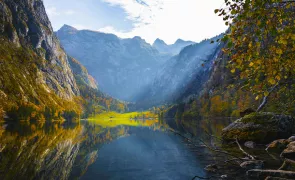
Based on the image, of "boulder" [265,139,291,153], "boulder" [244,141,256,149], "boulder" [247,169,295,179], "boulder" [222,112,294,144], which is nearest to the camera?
"boulder" [247,169,295,179]

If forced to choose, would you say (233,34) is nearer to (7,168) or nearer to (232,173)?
(232,173)

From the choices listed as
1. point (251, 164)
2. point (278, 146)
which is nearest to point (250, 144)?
point (278, 146)

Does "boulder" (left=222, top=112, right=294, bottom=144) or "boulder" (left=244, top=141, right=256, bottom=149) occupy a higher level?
"boulder" (left=222, top=112, right=294, bottom=144)

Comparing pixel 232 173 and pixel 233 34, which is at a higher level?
pixel 233 34

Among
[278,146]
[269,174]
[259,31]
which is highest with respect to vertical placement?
[259,31]

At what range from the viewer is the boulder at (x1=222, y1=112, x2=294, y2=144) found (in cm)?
3197

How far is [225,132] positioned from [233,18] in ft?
103

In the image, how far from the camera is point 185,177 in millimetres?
18219

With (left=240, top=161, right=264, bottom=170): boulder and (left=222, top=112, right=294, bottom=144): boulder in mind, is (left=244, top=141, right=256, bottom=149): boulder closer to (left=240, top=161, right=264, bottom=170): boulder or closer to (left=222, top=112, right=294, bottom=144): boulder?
(left=222, top=112, right=294, bottom=144): boulder

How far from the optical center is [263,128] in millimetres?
32156

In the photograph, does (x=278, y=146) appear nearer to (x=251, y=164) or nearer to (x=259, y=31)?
(x=251, y=164)

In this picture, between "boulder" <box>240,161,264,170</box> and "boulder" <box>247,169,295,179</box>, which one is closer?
"boulder" <box>247,169,295,179</box>

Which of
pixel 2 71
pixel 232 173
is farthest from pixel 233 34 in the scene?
pixel 2 71

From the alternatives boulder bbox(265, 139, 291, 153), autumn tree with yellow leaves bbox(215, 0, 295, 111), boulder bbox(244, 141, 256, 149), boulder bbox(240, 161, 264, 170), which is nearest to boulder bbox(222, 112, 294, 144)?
boulder bbox(244, 141, 256, 149)
